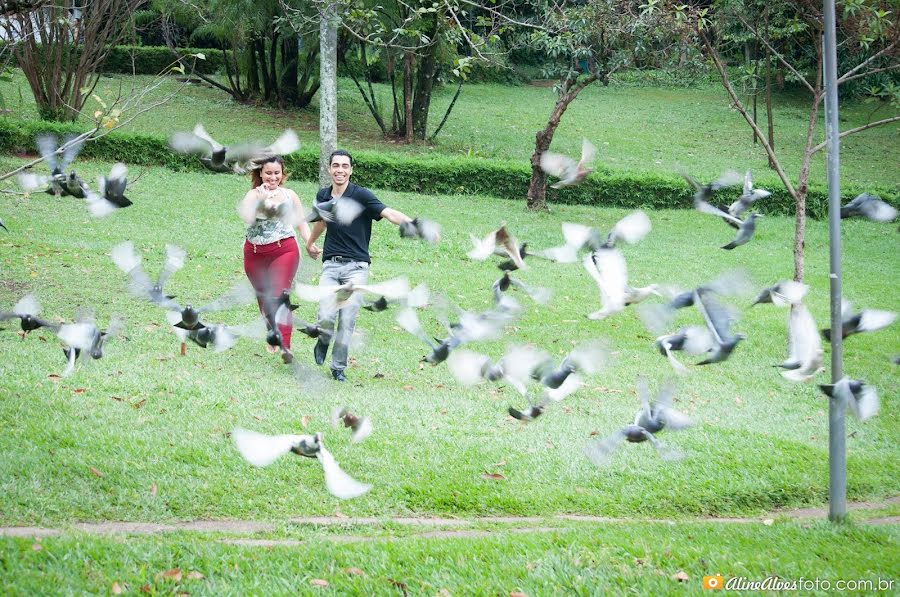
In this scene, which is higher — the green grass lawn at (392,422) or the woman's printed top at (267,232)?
the woman's printed top at (267,232)

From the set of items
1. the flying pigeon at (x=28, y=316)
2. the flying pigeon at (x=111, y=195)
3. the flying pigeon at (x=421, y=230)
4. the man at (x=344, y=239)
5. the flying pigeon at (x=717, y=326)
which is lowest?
the man at (x=344, y=239)

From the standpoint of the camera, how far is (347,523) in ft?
13.9

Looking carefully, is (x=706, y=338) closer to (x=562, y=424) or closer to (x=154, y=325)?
(x=562, y=424)

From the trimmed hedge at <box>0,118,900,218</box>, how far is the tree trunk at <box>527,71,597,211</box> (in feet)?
2.51

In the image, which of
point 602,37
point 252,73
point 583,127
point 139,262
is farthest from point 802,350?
point 583,127

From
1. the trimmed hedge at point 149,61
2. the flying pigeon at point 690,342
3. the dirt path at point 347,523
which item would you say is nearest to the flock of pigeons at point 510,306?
the flying pigeon at point 690,342

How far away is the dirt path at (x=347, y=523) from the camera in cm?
393

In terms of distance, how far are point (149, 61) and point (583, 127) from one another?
13096 millimetres

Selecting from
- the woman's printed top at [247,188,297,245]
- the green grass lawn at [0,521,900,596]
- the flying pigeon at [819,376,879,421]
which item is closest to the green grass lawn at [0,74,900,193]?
the woman's printed top at [247,188,297,245]

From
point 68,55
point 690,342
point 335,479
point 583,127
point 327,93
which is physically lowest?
point 583,127

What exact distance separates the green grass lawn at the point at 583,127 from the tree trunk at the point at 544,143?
3.19 meters

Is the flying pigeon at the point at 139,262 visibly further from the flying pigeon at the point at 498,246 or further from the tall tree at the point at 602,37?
the tall tree at the point at 602,37

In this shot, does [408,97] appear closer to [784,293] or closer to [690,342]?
[784,293]

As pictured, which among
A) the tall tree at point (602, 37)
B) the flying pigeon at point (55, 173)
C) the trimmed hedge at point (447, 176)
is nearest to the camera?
the flying pigeon at point (55, 173)
